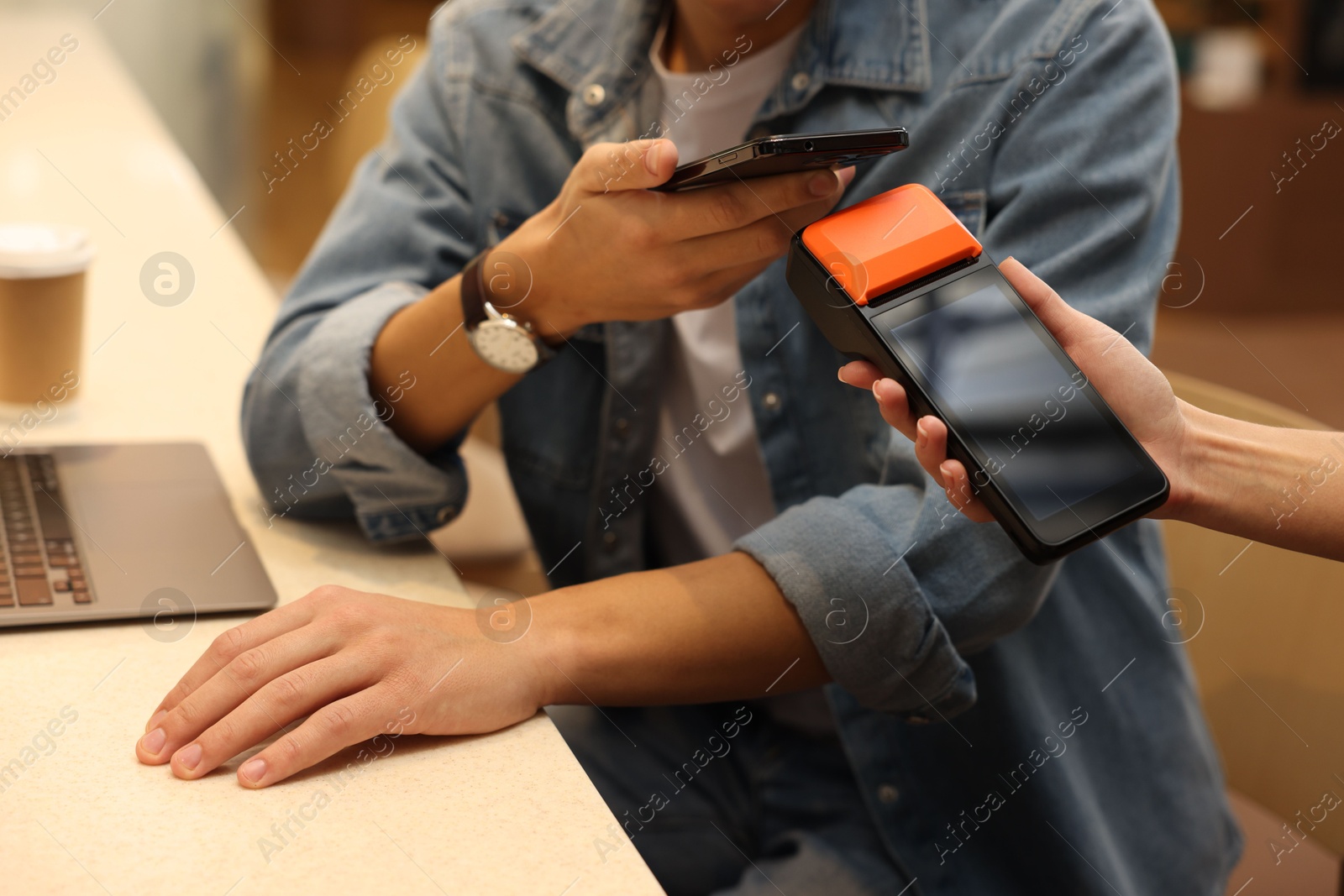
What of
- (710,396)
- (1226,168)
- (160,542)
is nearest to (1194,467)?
(710,396)

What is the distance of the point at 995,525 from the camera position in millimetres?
626

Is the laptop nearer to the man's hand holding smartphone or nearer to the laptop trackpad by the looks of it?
the laptop trackpad

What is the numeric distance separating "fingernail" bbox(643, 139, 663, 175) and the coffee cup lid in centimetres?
53

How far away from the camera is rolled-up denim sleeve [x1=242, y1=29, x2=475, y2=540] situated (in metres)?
0.73

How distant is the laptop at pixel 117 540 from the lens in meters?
0.62

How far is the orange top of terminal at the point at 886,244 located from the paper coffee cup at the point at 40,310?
2.00 ft

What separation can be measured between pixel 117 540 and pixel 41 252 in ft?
0.95

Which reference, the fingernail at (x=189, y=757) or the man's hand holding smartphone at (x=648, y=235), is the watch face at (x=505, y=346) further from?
the fingernail at (x=189, y=757)

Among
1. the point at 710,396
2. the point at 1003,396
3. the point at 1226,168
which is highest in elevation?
the point at 1003,396

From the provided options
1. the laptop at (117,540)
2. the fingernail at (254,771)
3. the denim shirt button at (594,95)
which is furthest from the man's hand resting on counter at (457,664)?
the denim shirt button at (594,95)

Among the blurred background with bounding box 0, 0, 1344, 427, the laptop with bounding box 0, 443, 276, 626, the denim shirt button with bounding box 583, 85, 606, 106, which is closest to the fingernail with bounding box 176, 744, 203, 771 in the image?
the laptop with bounding box 0, 443, 276, 626

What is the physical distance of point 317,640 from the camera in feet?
1.80

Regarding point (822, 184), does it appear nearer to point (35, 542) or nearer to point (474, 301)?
point (474, 301)

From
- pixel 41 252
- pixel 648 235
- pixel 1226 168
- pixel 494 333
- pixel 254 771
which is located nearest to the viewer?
pixel 254 771
